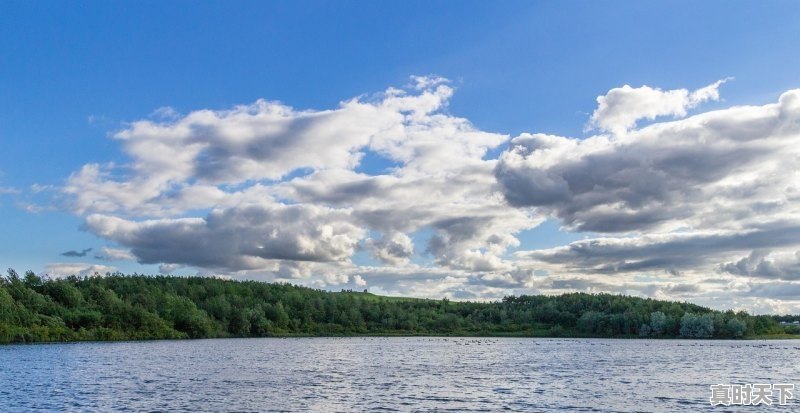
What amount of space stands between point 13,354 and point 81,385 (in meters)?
63.7

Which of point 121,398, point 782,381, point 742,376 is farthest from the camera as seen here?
point 742,376

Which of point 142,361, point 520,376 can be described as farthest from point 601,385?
point 142,361

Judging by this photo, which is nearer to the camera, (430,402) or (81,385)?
(430,402)

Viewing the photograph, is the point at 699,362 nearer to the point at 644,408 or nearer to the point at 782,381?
the point at 782,381

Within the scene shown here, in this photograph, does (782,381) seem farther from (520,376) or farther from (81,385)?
(81,385)

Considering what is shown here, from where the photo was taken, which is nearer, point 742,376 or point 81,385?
point 81,385

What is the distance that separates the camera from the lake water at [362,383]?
64000mm

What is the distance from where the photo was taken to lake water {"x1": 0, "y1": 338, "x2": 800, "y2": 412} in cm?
6400

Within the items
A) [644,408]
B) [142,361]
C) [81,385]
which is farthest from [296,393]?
[142,361]

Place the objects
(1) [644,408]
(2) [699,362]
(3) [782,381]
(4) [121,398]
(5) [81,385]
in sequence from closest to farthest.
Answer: (1) [644,408]
(4) [121,398]
(5) [81,385]
(3) [782,381]
(2) [699,362]

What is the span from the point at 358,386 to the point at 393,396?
11.0m

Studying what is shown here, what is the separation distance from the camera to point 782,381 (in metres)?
91.1

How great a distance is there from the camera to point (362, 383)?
84125 millimetres

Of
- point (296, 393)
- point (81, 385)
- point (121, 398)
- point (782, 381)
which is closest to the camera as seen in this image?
point (121, 398)
